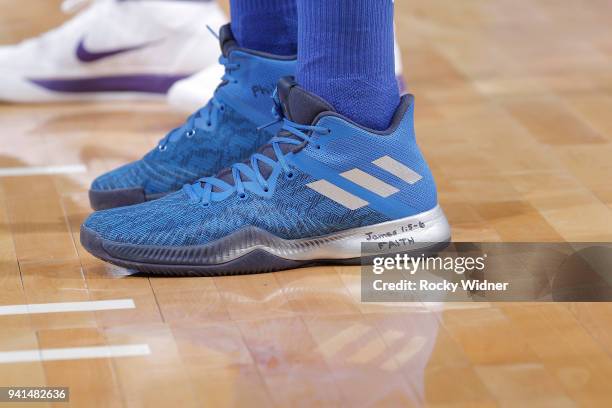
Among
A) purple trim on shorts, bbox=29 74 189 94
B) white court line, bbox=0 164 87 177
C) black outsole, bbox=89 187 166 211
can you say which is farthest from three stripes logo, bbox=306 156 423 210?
purple trim on shorts, bbox=29 74 189 94

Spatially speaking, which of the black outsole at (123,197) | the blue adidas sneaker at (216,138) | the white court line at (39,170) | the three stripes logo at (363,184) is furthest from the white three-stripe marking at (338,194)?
the white court line at (39,170)

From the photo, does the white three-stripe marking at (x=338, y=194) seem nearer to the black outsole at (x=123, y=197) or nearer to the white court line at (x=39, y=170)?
the black outsole at (x=123, y=197)

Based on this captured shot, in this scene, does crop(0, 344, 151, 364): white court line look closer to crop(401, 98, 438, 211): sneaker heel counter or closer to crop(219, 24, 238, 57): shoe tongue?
crop(401, 98, 438, 211): sneaker heel counter

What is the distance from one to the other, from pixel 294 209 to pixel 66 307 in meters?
0.29

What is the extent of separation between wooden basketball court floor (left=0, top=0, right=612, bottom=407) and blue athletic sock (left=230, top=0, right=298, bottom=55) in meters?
0.32

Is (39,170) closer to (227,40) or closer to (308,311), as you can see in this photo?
(227,40)

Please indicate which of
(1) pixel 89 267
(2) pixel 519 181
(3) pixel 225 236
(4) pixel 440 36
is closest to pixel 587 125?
(2) pixel 519 181

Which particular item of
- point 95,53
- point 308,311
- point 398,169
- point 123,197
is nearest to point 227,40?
point 123,197

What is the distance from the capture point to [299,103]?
127cm

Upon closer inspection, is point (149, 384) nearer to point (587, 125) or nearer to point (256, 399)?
point (256, 399)

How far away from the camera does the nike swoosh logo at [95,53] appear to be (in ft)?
6.64

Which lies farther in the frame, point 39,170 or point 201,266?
point 39,170

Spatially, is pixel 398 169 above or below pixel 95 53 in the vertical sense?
above

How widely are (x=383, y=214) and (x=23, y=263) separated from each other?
444mm
